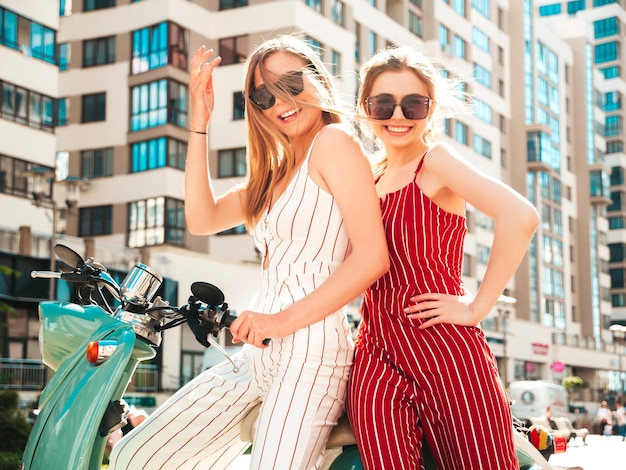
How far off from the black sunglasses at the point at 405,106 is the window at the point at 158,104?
1410 inches

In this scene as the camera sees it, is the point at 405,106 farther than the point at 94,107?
No

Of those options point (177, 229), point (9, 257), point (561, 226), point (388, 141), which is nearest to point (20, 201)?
point (9, 257)

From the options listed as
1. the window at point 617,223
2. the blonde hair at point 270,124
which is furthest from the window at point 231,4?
the window at point 617,223

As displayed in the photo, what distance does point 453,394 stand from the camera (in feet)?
9.60

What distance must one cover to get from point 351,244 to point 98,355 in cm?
85

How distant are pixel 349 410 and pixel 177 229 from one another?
1399 inches

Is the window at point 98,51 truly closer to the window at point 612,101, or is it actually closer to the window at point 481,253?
the window at point 481,253

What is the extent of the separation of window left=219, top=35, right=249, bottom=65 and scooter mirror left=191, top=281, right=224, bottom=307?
3870 centimetres

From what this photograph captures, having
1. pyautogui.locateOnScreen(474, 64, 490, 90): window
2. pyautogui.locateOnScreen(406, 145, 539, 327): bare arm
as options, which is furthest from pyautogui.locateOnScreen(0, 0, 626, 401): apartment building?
pyautogui.locateOnScreen(406, 145, 539, 327): bare arm

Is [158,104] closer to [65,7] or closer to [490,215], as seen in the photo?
[65,7]

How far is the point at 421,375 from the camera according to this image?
296 cm

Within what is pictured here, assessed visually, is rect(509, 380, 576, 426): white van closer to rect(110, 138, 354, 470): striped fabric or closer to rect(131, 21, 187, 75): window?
rect(131, 21, 187, 75): window

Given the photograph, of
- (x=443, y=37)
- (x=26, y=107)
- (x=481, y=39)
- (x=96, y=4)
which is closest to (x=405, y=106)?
(x=26, y=107)

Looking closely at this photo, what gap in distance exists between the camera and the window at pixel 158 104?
38750 mm
